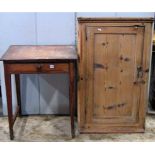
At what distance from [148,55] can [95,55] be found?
17.8 inches

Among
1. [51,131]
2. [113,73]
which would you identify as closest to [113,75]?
[113,73]

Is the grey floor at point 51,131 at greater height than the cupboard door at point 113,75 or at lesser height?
lesser

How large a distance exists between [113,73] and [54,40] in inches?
27.8

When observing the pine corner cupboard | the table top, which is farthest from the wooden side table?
the pine corner cupboard

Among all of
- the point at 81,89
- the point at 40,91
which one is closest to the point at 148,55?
the point at 81,89

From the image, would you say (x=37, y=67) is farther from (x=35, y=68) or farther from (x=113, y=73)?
(x=113, y=73)

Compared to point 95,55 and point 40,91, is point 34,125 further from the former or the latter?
point 95,55

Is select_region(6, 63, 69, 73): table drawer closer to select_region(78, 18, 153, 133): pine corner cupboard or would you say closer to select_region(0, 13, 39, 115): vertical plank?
select_region(78, 18, 153, 133): pine corner cupboard

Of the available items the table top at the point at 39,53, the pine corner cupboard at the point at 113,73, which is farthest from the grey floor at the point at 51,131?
the table top at the point at 39,53

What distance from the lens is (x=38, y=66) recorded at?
203cm

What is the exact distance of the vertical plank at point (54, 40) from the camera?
2.47 metres

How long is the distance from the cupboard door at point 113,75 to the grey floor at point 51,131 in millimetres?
125

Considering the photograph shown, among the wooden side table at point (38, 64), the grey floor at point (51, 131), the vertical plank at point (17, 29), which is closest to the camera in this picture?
the wooden side table at point (38, 64)

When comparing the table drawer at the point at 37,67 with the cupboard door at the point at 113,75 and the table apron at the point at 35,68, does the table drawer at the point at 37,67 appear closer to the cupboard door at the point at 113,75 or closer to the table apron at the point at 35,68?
the table apron at the point at 35,68
